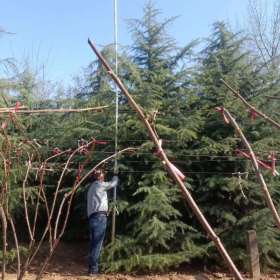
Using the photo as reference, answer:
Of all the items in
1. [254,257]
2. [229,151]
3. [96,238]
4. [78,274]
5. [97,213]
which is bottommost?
[78,274]

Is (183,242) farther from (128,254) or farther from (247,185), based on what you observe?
(247,185)

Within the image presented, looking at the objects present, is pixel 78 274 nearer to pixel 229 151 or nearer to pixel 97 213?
pixel 97 213

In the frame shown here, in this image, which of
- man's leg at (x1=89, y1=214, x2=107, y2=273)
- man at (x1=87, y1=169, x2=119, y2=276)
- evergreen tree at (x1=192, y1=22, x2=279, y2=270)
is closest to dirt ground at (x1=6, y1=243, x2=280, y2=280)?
man's leg at (x1=89, y1=214, x2=107, y2=273)

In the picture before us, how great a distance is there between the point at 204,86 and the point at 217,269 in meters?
3.12

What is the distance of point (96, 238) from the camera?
6879 millimetres

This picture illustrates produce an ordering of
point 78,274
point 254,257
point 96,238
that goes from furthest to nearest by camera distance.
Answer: point 78,274 < point 96,238 < point 254,257

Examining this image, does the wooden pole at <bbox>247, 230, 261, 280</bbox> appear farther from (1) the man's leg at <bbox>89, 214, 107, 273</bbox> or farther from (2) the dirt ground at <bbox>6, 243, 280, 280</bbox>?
(1) the man's leg at <bbox>89, 214, 107, 273</bbox>

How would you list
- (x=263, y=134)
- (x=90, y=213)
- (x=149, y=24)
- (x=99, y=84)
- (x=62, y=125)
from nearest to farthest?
(x=90, y=213) < (x=263, y=134) < (x=149, y=24) < (x=62, y=125) < (x=99, y=84)

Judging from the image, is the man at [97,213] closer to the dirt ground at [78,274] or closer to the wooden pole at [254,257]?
the dirt ground at [78,274]

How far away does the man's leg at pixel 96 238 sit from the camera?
268 inches

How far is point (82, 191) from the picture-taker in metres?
8.07

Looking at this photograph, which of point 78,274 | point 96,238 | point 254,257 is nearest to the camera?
point 254,257

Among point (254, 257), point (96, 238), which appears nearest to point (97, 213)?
point (96, 238)

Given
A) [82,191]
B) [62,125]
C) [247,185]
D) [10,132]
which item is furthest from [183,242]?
[10,132]
